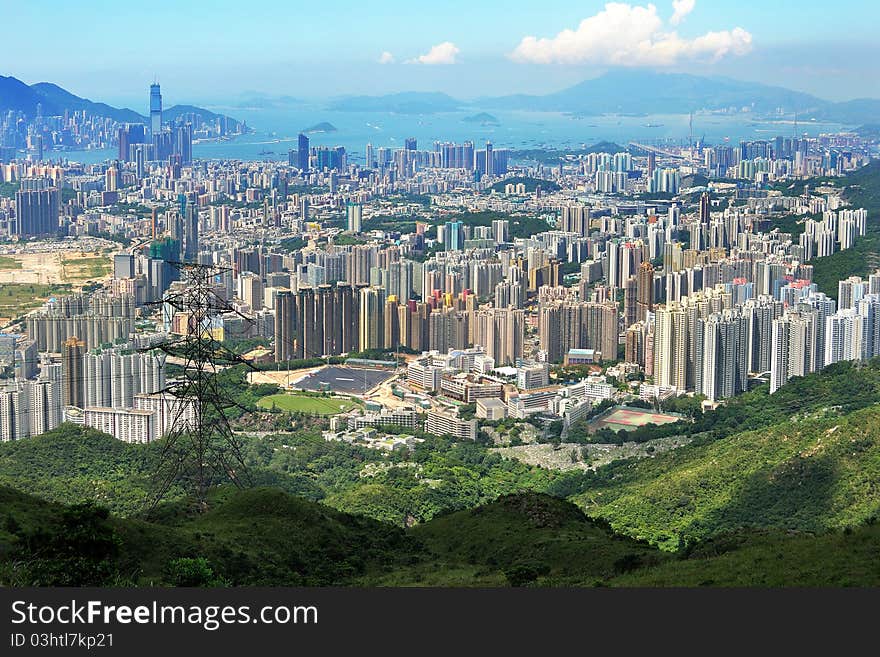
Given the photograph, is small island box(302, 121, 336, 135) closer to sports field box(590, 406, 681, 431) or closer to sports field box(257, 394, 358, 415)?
sports field box(257, 394, 358, 415)

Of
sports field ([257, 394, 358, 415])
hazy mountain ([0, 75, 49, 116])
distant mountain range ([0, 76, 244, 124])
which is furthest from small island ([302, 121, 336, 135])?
sports field ([257, 394, 358, 415])

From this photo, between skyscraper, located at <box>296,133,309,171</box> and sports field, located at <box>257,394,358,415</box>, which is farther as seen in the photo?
skyscraper, located at <box>296,133,309,171</box>

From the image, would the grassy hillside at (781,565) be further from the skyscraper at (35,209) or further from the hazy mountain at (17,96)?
the skyscraper at (35,209)

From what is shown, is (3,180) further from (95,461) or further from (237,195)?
(95,461)

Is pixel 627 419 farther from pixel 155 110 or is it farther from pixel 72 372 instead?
pixel 155 110

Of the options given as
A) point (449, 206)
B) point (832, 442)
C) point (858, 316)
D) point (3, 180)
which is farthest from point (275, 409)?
point (449, 206)
